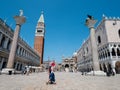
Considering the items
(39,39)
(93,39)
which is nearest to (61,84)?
(93,39)

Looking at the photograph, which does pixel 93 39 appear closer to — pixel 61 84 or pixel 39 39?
pixel 61 84

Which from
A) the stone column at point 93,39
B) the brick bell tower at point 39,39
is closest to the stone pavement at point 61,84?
the stone column at point 93,39

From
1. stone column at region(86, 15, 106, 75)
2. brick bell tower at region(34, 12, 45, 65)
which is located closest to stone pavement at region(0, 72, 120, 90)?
stone column at region(86, 15, 106, 75)

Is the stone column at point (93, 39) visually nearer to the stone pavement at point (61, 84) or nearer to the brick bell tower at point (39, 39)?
the stone pavement at point (61, 84)

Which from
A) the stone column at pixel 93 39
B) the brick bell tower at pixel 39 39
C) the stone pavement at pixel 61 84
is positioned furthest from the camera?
the brick bell tower at pixel 39 39

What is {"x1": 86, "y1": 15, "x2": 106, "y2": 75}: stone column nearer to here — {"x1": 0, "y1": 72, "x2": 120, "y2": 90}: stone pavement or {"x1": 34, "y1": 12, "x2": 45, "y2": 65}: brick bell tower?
{"x1": 0, "y1": 72, "x2": 120, "y2": 90}: stone pavement

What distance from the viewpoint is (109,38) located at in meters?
33.8

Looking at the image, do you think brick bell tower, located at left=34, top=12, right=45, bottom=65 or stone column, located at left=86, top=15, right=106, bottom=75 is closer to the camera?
stone column, located at left=86, top=15, right=106, bottom=75

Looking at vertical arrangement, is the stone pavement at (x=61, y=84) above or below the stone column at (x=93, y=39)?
below

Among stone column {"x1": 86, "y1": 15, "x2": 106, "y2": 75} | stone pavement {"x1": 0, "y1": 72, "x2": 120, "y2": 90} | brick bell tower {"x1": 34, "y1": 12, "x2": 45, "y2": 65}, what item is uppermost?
brick bell tower {"x1": 34, "y1": 12, "x2": 45, "y2": 65}

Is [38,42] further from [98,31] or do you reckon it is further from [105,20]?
[105,20]

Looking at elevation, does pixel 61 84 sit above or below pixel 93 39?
below

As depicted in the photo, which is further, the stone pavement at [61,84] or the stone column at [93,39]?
the stone column at [93,39]

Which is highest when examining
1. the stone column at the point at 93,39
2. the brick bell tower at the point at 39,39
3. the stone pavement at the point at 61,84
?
the brick bell tower at the point at 39,39
